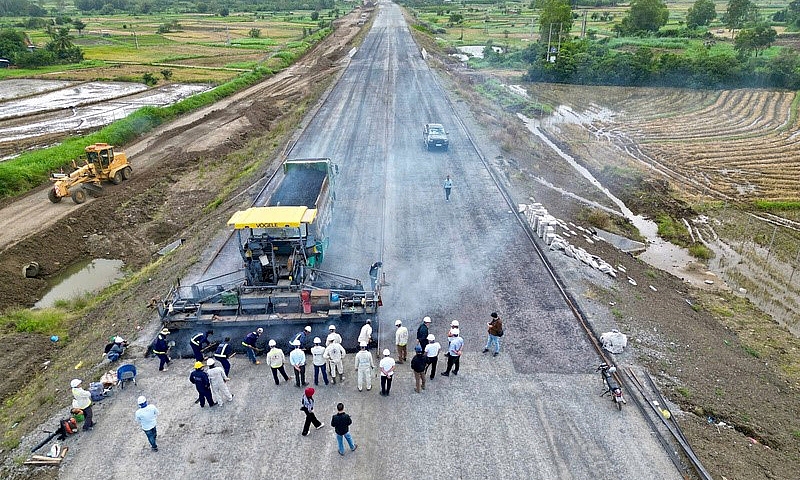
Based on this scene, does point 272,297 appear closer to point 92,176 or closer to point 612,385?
point 612,385

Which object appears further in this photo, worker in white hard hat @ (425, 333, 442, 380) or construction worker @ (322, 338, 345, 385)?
worker in white hard hat @ (425, 333, 442, 380)

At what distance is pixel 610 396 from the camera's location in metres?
13.0

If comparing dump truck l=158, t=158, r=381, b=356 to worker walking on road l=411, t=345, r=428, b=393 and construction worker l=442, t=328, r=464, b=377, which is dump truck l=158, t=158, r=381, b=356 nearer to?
worker walking on road l=411, t=345, r=428, b=393

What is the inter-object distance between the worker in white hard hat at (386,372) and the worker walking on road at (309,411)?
1.79 meters

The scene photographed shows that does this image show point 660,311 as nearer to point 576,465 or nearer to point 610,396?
point 610,396

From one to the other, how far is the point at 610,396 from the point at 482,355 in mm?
3416

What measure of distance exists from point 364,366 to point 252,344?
347 cm

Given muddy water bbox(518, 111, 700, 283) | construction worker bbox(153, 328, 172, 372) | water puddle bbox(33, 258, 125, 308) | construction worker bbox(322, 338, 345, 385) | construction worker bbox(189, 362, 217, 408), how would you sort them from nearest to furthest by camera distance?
construction worker bbox(189, 362, 217, 408)
construction worker bbox(322, 338, 345, 385)
construction worker bbox(153, 328, 172, 372)
water puddle bbox(33, 258, 125, 308)
muddy water bbox(518, 111, 700, 283)

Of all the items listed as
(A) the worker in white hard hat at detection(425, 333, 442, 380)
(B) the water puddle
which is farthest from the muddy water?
(B) the water puddle

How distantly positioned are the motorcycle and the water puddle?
19921mm

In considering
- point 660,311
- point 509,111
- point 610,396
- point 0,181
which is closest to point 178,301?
point 610,396

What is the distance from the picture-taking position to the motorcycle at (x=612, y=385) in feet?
41.0

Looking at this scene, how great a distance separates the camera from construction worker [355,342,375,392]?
12648 millimetres

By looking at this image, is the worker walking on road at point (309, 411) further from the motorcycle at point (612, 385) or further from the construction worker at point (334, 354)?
the motorcycle at point (612, 385)
